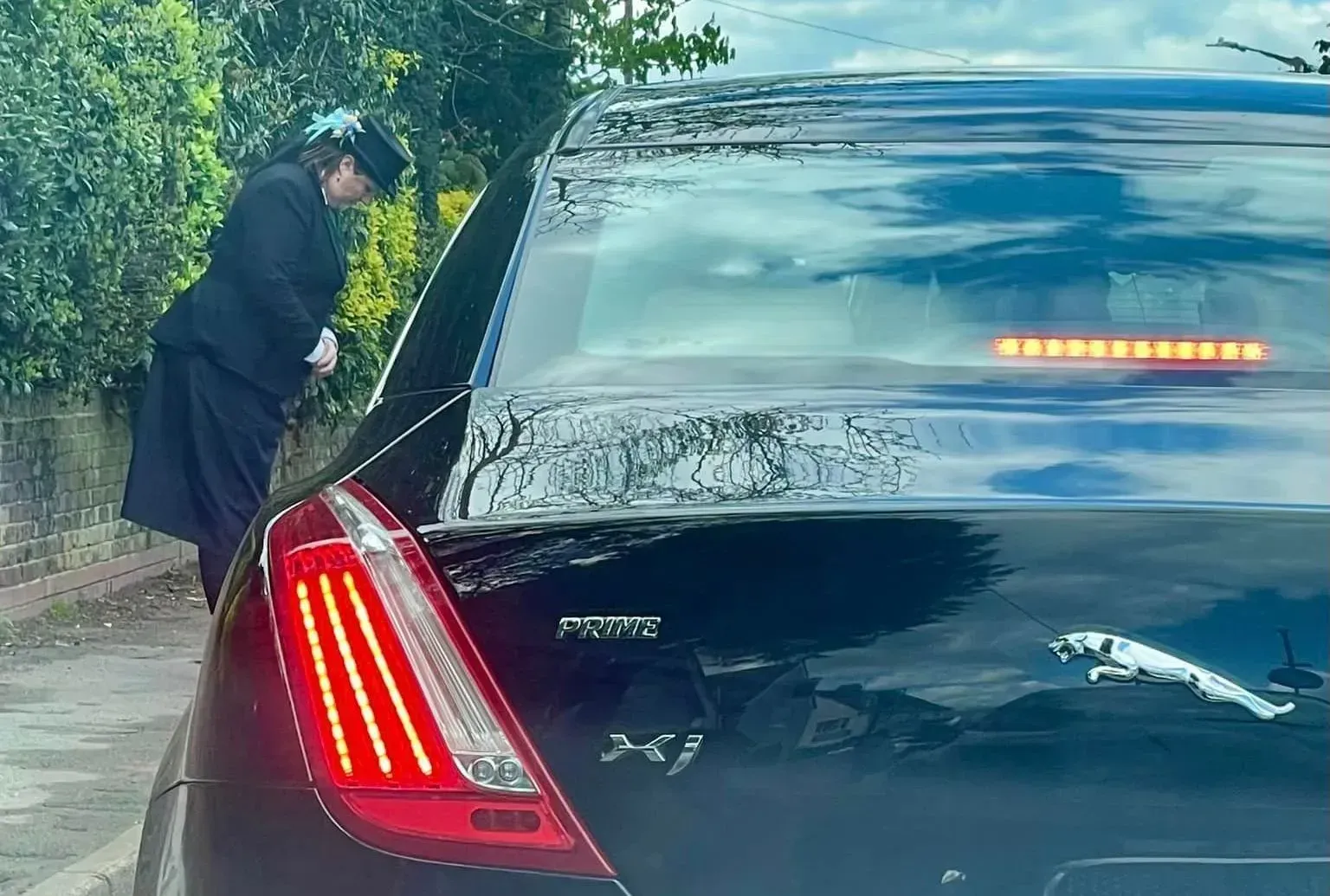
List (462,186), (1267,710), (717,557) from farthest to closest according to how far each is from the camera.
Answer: (462,186) → (717,557) → (1267,710)

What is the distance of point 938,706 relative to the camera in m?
1.58

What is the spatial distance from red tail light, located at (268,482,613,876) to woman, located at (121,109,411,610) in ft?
12.8

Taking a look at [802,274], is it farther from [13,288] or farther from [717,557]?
[13,288]

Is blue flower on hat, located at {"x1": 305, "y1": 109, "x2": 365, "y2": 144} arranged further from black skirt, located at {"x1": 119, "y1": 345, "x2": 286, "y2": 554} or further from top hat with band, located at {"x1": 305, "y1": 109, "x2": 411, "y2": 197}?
black skirt, located at {"x1": 119, "y1": 345, "x2": 286, "y2": 554}

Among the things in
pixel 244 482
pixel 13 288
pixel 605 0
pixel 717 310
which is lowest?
Answer: pixel 244 482

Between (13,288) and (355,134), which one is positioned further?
(13,288)

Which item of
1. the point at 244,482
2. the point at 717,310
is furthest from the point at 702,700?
the point at 244,482

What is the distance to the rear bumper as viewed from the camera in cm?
162

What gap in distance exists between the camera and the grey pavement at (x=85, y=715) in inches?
176

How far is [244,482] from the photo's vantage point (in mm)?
5684

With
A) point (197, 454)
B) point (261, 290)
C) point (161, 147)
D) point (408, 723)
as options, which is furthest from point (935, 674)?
point (161, 147)

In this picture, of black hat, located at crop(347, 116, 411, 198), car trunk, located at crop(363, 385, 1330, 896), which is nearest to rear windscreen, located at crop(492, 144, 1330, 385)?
car trunk, located at crop(363, 385, 1330, 896)

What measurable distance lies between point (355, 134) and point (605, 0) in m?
15.0

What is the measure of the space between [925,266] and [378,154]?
3.80m
